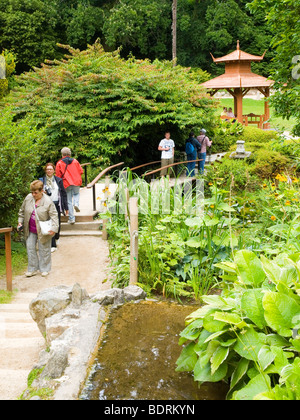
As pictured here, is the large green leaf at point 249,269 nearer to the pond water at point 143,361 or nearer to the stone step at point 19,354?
the pond water at point 143,361

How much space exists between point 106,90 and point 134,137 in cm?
154

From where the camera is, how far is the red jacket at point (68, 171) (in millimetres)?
9156

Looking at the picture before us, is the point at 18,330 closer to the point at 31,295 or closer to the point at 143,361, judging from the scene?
the point at 143,361

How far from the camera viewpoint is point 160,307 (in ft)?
13.7

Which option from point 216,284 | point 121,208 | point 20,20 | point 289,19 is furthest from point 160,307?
point 20,20

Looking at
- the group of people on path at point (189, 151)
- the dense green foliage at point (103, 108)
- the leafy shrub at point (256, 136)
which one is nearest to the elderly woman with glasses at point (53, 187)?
the group of people on path at point (189, 151)

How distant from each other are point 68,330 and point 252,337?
4.95ft

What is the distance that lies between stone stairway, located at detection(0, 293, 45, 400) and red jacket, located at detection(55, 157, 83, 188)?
416cm

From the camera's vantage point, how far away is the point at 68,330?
3.61m

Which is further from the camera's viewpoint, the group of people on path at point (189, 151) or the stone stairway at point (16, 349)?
the group of people on path at point (189, 151)

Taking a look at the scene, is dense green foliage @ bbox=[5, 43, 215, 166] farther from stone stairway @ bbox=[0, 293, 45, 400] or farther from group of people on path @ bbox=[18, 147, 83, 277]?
stone stairway @ bbox=[0, 293, 45, 400]

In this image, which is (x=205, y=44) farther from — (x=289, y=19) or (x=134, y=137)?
(x=289, y=19)

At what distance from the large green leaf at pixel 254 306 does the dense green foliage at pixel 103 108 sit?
10.9m

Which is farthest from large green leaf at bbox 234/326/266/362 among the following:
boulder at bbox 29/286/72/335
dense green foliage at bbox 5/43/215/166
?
dense green foliage at bbox 5/43/215/166
